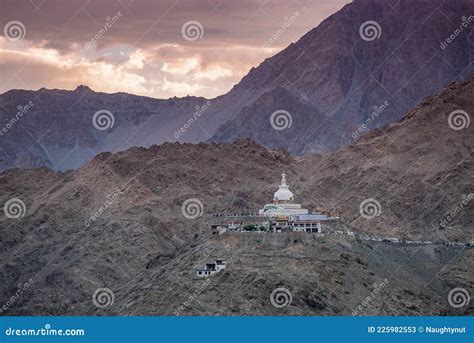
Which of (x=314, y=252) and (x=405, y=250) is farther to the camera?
(x=405, y=250)

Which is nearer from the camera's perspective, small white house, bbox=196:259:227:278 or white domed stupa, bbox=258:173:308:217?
small white house, bbox=196:259:227:278

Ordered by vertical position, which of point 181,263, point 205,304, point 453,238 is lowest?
point 205,304

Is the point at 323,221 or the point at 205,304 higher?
the point at 323,221

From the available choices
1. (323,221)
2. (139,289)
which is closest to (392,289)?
(323,221)

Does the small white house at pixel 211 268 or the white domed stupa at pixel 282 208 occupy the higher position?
the white domed stupa at pixel 282 208

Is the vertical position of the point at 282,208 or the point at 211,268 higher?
the point at 282,208

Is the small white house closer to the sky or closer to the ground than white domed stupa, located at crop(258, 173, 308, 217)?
closer to the ground

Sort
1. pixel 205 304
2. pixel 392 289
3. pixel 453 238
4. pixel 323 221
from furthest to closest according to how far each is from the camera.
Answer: pixel 453 238 → pixel 323 221 → pixel 392 289 → pixel 205 304

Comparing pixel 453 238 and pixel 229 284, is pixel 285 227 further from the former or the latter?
pixel 453 238

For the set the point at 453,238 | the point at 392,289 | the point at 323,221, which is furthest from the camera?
the point at 453,238

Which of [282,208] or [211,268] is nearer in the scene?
[211,268]

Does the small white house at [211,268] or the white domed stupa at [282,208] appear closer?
the small white house at [211,268]
